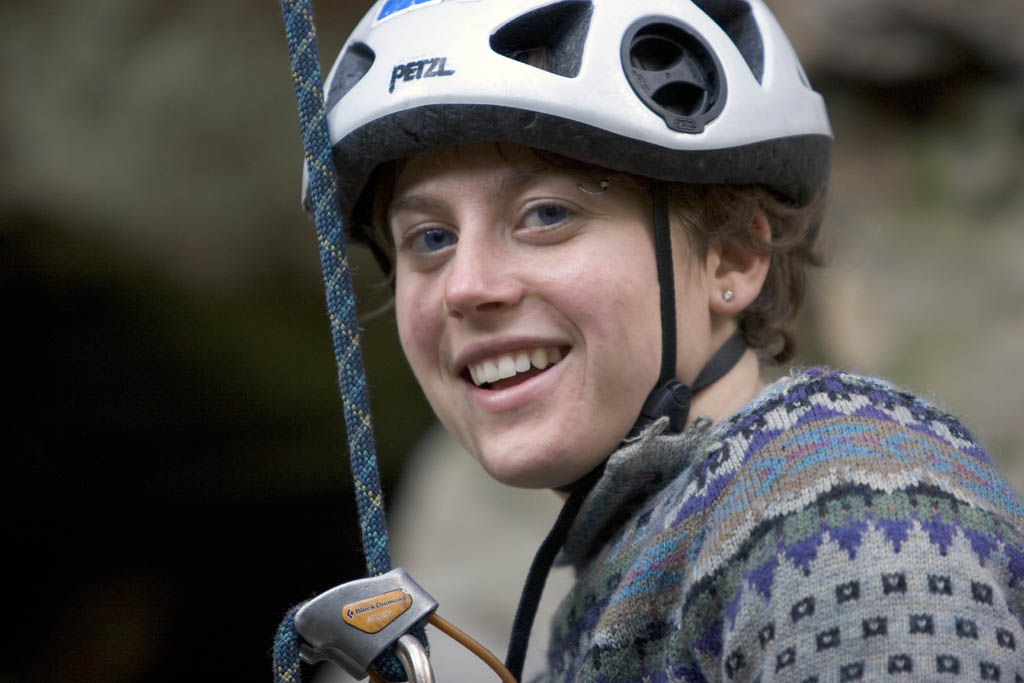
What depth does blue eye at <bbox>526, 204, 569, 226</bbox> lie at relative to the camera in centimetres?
158

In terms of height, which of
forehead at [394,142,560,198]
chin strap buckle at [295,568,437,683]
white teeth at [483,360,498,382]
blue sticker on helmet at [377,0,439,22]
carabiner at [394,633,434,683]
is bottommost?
Result: carabiner at [394,633,434,683]

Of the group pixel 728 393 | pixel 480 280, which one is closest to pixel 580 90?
pixel 480 280

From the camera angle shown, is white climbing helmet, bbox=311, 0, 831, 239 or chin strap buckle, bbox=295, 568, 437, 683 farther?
white climbing helmet, bbox=311, 0, 831, 239

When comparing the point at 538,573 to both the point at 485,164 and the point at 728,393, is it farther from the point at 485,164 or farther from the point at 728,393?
the point at 485,164

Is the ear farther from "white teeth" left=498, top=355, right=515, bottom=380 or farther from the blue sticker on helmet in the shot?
the blue sticker on helmet

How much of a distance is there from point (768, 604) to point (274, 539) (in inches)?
222

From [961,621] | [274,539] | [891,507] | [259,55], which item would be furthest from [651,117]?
[274,539]

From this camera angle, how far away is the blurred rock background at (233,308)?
423 centimetres

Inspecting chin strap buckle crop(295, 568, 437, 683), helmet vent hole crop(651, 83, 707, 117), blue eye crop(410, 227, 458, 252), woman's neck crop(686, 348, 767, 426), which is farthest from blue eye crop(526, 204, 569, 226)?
chin strap buckle crop(295, 568, 437, 683)

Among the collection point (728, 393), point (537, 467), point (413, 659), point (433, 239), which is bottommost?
point (413, 659)

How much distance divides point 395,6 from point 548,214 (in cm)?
48

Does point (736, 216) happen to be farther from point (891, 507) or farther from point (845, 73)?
point (845, 73)

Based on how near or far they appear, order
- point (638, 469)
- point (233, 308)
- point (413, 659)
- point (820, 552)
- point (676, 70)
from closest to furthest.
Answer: point (820, 552) < point (413, 659) < point (638, 469) < point (676, 70) < point (233, 308)

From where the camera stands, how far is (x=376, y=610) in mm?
1420
